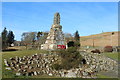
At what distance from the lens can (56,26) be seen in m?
32.5

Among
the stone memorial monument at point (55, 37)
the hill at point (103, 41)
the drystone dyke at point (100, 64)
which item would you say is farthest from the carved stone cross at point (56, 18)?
the hill at point (103, 41)

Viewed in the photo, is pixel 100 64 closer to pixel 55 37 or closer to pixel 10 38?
pixel 55 37

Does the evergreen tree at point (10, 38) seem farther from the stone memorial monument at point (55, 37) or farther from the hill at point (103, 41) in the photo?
the hill at point (103, 41)

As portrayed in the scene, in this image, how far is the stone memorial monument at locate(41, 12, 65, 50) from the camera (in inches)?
1208

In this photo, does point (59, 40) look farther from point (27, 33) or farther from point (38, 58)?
point (27, 33)

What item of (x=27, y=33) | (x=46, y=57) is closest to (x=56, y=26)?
(x=46, y=57)

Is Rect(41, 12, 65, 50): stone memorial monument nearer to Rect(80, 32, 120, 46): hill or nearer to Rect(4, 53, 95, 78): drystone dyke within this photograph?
Rect(4, 53, 95, 78): drystone dyke

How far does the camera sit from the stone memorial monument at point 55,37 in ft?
101

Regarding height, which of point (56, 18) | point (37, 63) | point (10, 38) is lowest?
point (37, 63)

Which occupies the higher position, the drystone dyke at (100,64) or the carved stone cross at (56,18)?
the carved stone cross at (56,18)

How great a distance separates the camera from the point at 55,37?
1230 inches

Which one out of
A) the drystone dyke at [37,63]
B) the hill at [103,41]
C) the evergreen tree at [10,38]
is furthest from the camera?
the hill at [103,41]

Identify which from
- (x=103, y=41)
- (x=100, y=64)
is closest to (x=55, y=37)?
(x=100, y=64)

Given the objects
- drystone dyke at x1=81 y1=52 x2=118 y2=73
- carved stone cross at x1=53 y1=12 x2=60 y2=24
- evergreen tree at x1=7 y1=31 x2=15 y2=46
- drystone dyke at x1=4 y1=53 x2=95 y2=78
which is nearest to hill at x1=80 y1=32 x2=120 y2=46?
evergreen tree at x1=7 y1=31 x2=15 y2=46
